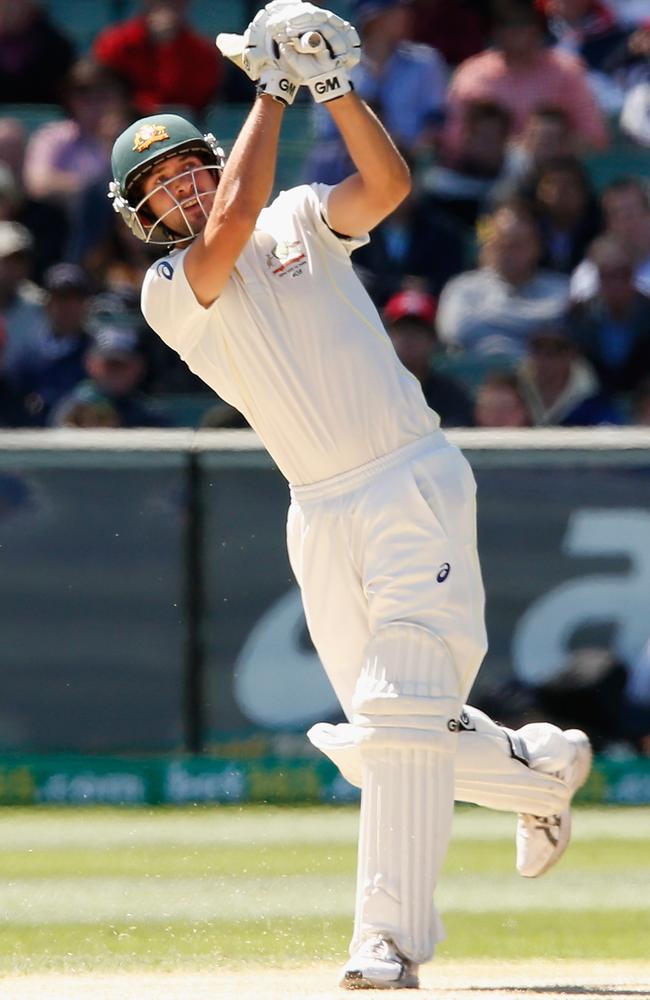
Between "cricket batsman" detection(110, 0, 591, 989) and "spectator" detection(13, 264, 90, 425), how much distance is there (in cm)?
551

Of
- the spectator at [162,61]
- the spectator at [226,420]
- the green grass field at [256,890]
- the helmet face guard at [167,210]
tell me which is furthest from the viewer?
the spectator at [162,61]

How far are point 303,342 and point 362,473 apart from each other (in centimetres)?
36

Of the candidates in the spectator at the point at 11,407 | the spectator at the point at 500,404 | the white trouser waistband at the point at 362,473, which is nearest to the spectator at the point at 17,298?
the spectator at the point at 11,407

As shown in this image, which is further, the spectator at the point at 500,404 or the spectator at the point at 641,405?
the spectator at the point at 641,405

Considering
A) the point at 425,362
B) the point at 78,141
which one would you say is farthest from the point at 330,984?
the point at 78,141

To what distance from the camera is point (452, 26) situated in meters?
11.6

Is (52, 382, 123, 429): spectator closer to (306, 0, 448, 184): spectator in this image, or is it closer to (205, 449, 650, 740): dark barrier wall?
(205, 449, 650, 740): dark barrier wall

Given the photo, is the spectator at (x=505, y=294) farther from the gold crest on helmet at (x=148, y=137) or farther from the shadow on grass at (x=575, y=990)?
the shadow on grass at (x=575, y=990)

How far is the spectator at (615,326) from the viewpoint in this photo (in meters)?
9.89

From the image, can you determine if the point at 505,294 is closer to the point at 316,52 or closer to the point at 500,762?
the point at 500,762

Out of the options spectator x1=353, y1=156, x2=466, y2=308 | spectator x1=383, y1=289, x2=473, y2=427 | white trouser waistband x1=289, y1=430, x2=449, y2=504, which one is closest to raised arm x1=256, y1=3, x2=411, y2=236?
white trouser waistband x1=289, y1=430, x2=449, y2=504

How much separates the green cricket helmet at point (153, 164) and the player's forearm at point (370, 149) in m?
0.40

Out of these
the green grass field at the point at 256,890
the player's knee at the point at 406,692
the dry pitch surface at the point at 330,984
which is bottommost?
the green grass field at the point at 256,890

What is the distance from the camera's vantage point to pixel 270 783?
781 cm
